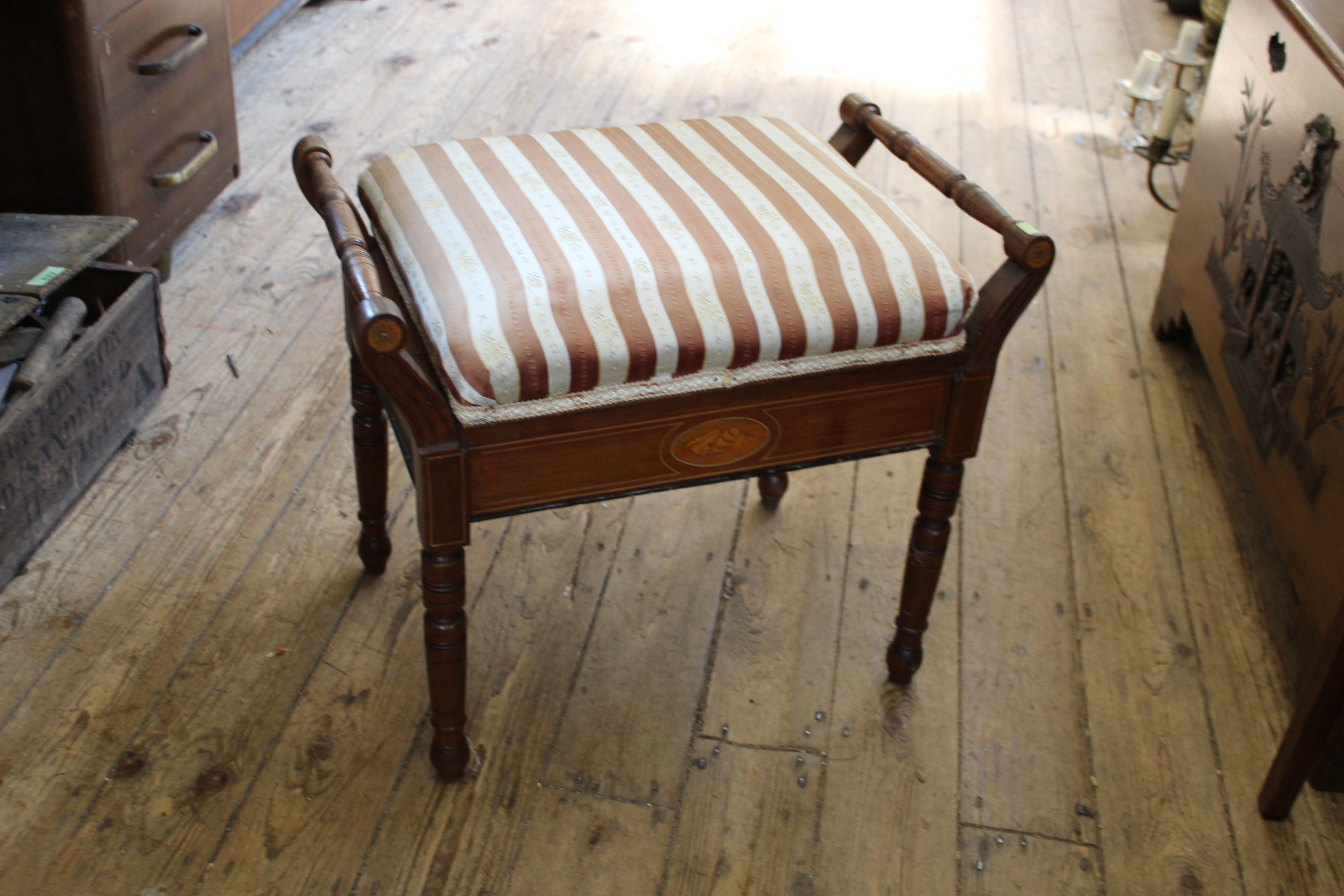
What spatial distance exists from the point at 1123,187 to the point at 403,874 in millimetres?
1970

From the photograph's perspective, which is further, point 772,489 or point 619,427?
point 772,489

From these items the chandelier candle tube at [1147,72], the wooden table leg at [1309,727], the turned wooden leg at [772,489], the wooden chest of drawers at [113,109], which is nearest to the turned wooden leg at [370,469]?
the turned wooden leg at [772,489]

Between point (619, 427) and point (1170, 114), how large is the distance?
1919mm

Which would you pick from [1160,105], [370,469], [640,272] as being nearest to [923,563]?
[640,272]

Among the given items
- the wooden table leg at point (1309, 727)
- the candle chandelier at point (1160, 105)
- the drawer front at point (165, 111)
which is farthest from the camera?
the candle chandelier at point (1160, 105)

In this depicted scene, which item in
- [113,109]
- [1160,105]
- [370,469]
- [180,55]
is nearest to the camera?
[370,469]

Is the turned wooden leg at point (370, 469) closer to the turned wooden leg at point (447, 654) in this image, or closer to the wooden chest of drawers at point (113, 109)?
the turned wooden leg at point (447, 654)

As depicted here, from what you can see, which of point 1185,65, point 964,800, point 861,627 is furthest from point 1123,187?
point 964,800

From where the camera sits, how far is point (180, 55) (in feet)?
5.71

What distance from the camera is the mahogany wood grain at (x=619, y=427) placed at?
0.89m

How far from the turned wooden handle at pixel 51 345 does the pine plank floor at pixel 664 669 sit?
173 millimetres

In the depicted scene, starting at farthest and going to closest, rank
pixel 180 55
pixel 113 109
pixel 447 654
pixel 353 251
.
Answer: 1. pixel 180 55
2. pixel 113 109
3. pixel 447 654
4. pixel 353 251

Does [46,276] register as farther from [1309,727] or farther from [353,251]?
[1309,727]

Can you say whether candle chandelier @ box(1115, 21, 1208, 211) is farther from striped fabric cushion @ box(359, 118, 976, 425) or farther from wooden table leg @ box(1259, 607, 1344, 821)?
striped fabric cushion @ box(359, 118, 976, 425)
